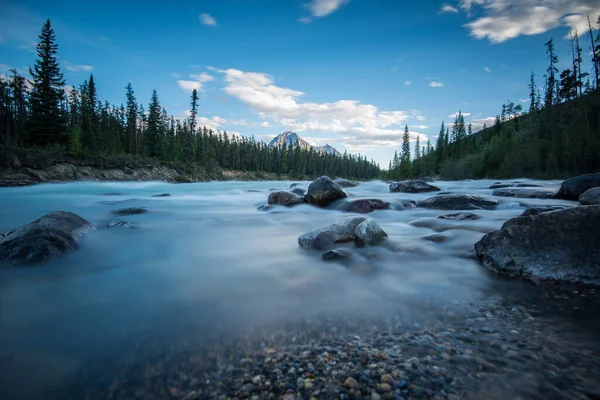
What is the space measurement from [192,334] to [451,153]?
82650mm

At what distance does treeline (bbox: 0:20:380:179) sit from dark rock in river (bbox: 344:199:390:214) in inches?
1067

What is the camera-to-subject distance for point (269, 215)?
30.6 feet

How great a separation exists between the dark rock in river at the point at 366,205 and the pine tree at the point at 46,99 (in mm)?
35748

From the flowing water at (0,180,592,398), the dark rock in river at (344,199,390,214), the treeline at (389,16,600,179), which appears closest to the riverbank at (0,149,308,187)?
the flowing water at (0,180,592,398)

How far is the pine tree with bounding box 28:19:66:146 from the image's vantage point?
29.5 meters

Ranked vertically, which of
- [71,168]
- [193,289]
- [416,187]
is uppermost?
[71,168]

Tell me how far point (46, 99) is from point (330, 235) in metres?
40.8

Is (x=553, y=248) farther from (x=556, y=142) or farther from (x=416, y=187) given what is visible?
(x=556, y=142)

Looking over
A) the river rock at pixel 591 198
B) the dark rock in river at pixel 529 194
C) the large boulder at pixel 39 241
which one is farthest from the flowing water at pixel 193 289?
the dark rock in river at pixel 529 194

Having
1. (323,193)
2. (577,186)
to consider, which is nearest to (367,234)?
(323,193)

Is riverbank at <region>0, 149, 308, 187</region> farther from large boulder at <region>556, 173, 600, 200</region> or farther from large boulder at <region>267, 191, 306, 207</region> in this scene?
large boulder at <region>556, 173, 600, 200</region>

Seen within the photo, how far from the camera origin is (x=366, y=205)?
30.0 ft

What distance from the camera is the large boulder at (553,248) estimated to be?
313cm

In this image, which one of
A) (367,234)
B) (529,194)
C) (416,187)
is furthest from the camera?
(416,187)
